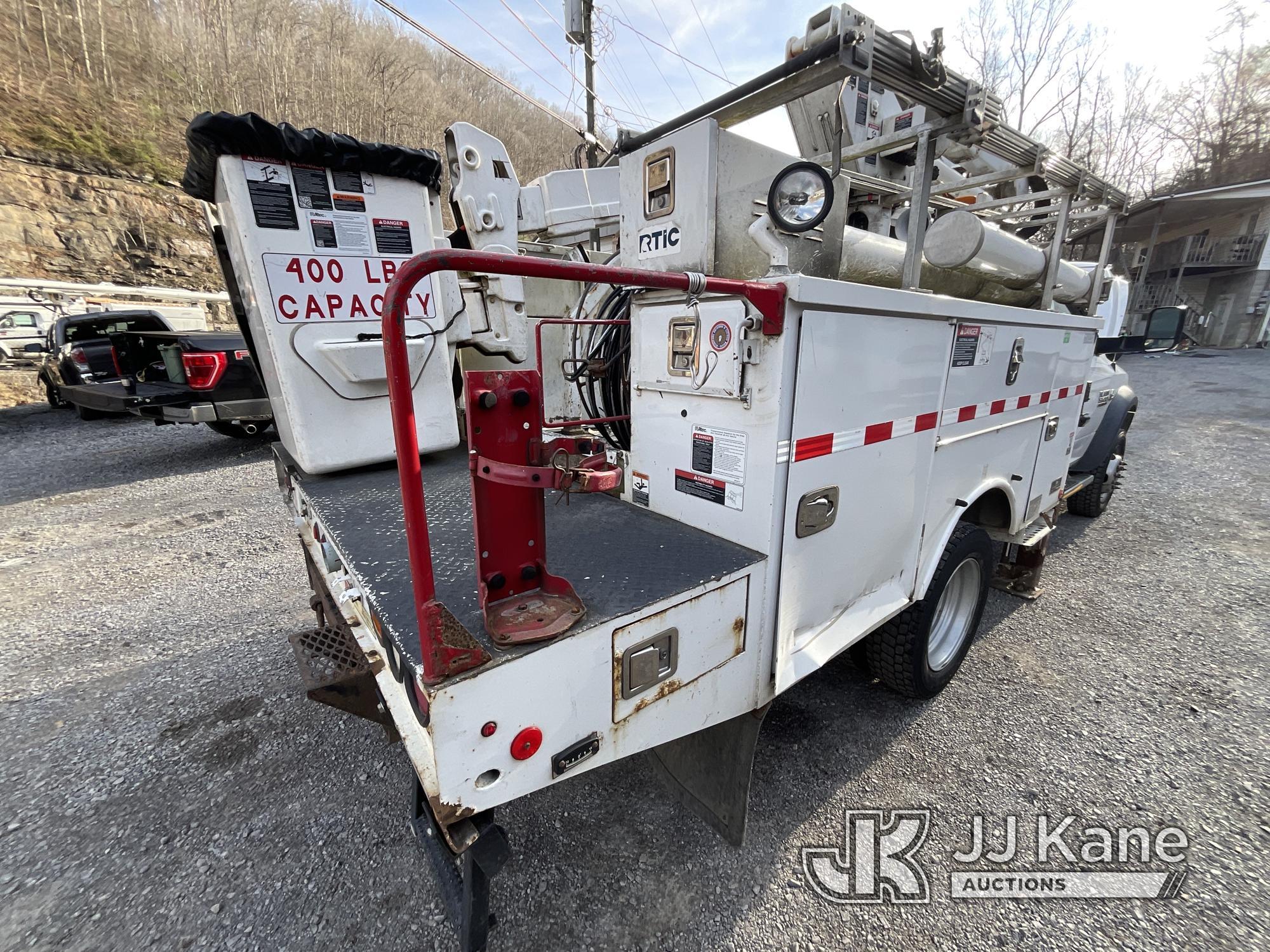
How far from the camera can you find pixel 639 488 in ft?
7.23

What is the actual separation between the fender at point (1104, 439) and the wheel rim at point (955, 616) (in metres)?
2.74

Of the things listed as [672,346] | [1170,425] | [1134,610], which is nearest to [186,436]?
[672,346]

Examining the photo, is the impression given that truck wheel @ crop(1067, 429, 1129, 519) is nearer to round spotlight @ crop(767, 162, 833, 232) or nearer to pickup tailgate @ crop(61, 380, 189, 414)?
round spotlight @ crop(767, 162, 833, 232)

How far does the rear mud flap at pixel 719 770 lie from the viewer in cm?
182

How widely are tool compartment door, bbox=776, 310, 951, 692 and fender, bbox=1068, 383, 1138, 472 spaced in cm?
361

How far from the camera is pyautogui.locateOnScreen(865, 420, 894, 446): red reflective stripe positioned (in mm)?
1876

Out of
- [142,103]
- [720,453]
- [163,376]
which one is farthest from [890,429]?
[142,103]

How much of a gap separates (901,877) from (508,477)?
200cm

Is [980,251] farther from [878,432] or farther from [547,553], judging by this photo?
[547,553]

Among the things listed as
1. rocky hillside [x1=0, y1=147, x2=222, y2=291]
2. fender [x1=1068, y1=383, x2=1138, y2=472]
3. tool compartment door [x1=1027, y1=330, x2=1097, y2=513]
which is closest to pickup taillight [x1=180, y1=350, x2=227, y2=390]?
tool compartment door [x1=1027, y1=330, x2=1097, y2=513]

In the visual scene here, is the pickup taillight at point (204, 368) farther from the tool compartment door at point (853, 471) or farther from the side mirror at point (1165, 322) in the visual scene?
the side mirror at point (1165, 322)

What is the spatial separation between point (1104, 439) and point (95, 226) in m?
18.9

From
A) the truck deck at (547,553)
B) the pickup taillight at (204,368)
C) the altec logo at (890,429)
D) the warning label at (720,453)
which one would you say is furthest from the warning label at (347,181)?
the pickup taillight at (204,368)

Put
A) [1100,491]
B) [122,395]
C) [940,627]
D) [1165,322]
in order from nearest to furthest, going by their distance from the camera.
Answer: [940,627] < [1100,491] < [122,395] < [1165,322]
